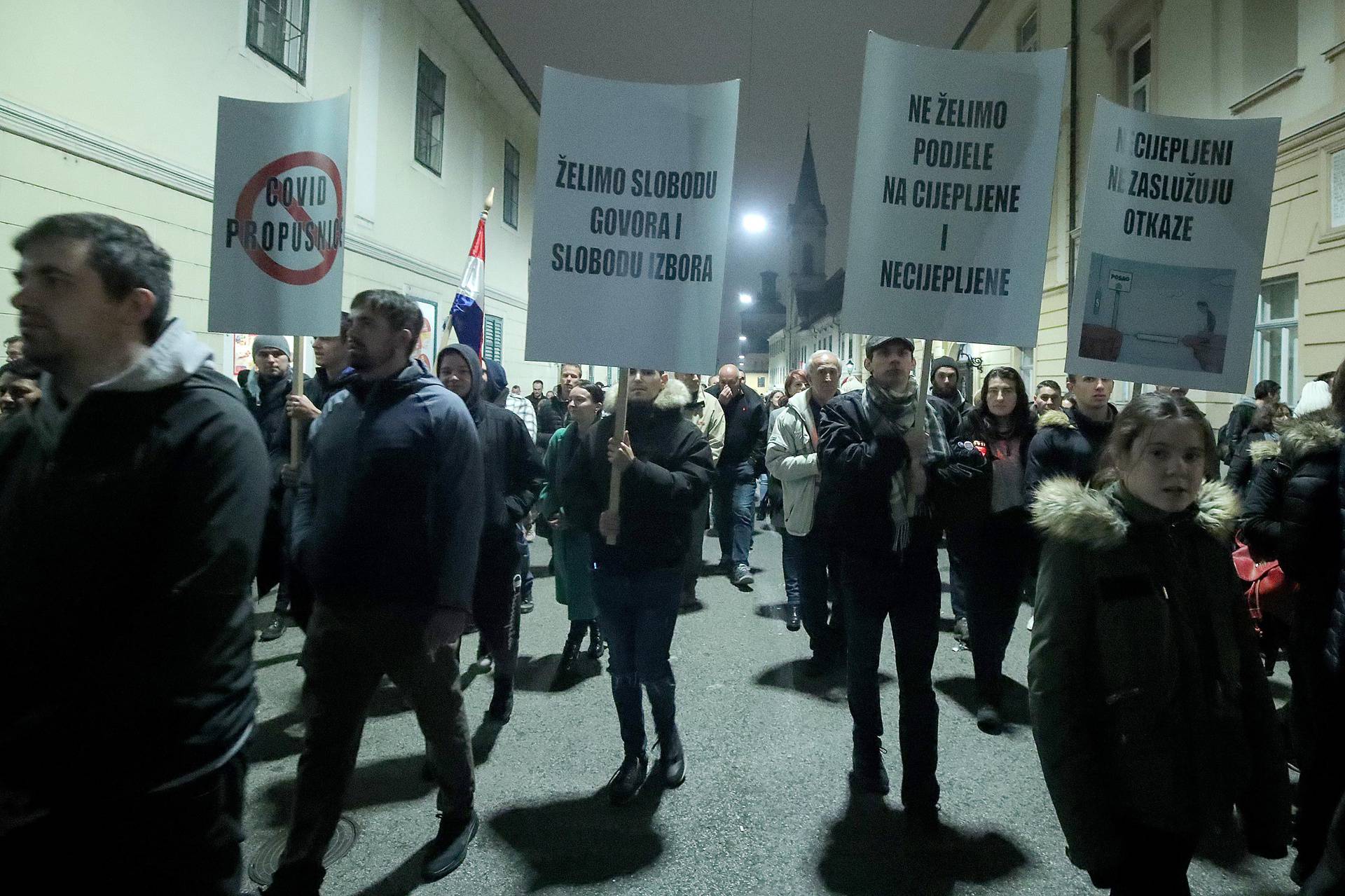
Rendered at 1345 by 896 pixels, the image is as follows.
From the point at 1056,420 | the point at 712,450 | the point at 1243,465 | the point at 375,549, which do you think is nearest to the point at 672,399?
the point at 375,549

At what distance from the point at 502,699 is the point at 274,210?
2.73m

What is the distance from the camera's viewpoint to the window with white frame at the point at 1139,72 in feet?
45.8

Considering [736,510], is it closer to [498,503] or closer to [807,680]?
[807,680]

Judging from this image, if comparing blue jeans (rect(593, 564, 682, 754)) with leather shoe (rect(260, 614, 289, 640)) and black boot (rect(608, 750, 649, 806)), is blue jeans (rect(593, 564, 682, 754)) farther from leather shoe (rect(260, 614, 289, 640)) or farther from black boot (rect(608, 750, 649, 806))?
leather shoe (rect(260, 614, 289, 640))

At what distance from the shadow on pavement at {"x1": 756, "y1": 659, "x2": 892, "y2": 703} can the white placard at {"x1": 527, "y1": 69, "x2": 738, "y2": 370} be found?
245cm

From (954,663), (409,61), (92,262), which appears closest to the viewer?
(92,262)

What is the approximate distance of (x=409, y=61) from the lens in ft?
42.2

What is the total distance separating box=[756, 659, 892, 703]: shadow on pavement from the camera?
4.86 m

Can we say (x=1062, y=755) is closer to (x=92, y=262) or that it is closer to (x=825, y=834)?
(x=825, y=834)

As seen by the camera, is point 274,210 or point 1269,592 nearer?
point 1269,592

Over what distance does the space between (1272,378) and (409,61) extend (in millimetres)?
12880

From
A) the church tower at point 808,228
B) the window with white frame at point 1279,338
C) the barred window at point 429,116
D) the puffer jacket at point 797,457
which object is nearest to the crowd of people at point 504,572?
the puffer jacket at point 797,457

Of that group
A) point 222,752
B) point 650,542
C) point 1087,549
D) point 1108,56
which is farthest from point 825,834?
point 1108,56

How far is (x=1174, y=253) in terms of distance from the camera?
3.90m
